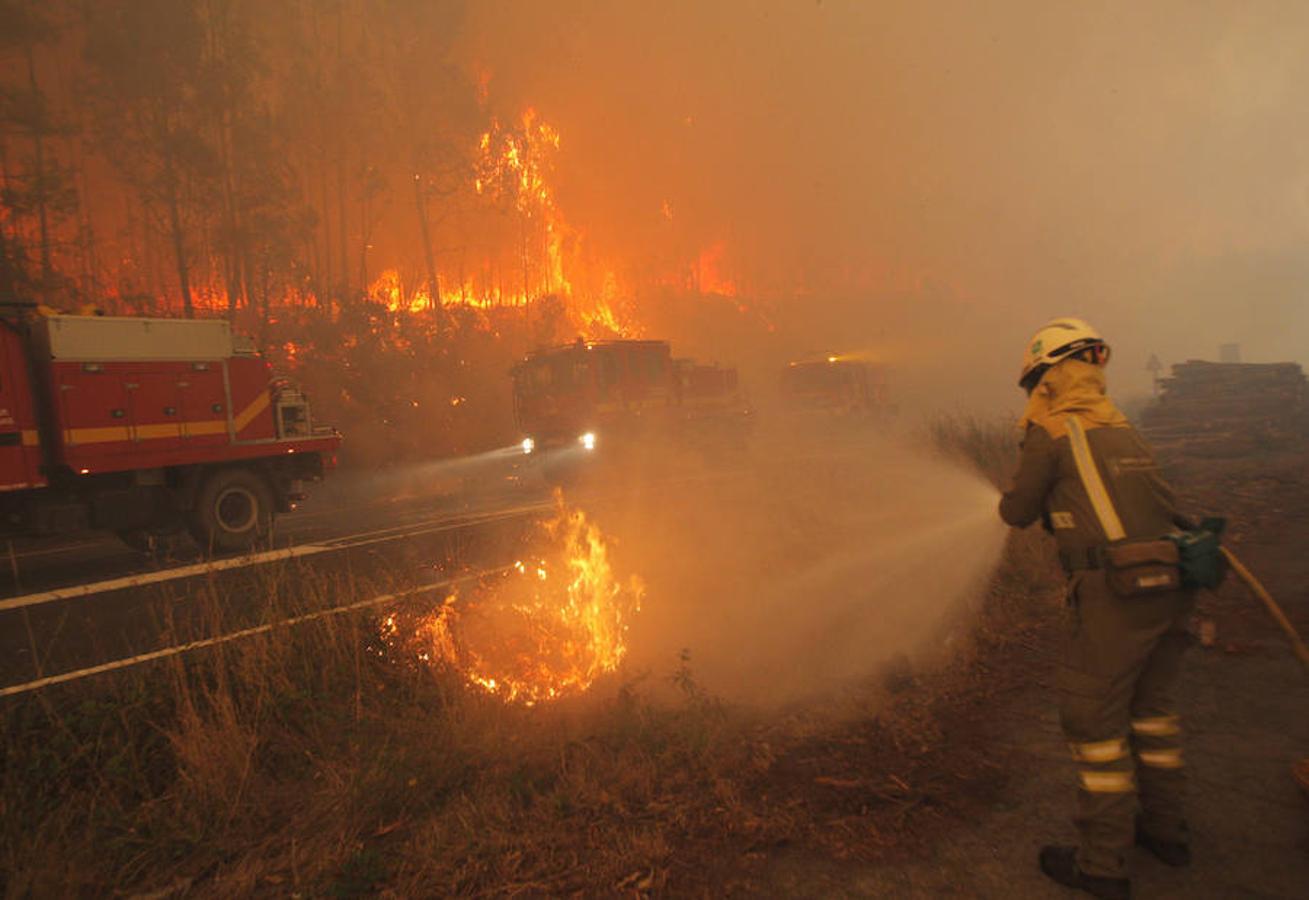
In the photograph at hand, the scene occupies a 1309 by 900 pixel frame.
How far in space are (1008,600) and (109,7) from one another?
30.0 metres

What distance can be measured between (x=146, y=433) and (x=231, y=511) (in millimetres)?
1577

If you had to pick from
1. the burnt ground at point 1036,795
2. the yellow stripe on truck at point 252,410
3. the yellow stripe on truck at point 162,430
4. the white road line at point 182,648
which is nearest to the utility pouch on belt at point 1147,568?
the burnt ground at point 1036,795

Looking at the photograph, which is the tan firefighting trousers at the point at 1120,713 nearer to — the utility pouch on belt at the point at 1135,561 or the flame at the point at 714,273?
the utility pouch on belt at the point at 1135,561

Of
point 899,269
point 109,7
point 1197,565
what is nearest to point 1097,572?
point 1197,565

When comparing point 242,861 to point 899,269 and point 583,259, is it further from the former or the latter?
point 899,269

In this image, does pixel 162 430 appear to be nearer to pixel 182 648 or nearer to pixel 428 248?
pixel 182 648

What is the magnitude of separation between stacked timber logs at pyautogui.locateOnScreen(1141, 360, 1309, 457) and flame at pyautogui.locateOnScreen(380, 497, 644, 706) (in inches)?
564

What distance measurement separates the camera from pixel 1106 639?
111 inches

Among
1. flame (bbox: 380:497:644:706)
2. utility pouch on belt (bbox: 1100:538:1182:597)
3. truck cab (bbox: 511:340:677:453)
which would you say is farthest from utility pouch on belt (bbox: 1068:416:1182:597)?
truck cab (bbox: 511:340:677:453)

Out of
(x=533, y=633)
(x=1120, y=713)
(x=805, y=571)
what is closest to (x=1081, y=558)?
(x=1120, y=713)

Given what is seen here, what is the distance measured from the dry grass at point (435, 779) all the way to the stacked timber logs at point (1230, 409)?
549 inches

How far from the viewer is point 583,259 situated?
4747cm

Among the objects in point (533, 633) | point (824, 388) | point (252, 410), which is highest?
point (252, 410)

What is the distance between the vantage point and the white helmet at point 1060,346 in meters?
3.04
